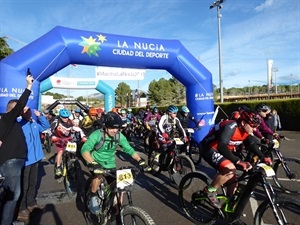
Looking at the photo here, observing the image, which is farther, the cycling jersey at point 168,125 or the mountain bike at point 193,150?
the mountain bike at point 193,150

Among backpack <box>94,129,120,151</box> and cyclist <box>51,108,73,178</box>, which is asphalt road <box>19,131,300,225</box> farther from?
backpack <box>94,129,120,151</box>

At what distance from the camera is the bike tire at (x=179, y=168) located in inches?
253

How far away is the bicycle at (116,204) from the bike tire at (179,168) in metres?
2.66

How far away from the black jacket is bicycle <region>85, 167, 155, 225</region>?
117 centimetres

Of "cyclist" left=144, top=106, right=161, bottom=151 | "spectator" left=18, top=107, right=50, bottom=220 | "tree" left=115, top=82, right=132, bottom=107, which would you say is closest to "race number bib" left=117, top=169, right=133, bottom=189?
"spectator" left=18, top=107, right=50, bottom=220

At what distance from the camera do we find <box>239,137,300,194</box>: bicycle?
17.6ft

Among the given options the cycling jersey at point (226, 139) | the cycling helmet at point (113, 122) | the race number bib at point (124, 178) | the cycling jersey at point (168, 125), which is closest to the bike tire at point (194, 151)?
the cycling jersey at point (168, 125)

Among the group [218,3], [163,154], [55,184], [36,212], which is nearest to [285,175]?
[163,154]

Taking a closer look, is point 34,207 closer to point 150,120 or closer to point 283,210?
point 283,210

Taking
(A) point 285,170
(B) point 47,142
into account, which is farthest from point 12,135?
(B) point 47,142

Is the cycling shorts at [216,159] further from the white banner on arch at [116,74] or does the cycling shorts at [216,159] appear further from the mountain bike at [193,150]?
the white banner on arch at [116,74]

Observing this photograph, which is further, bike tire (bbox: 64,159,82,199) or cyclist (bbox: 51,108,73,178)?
cyclist (bbox: 51,108,73,178)

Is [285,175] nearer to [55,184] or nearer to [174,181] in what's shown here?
[174,181]

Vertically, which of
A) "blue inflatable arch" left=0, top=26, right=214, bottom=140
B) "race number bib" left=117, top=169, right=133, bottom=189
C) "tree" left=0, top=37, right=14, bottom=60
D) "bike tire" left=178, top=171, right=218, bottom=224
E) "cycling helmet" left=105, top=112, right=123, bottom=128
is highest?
"tree" left=0, top=37, right=14, bottom=60
